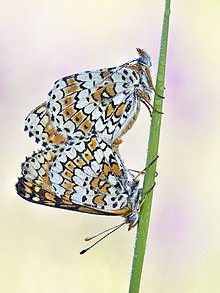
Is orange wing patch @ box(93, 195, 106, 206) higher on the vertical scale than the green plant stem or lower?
lower

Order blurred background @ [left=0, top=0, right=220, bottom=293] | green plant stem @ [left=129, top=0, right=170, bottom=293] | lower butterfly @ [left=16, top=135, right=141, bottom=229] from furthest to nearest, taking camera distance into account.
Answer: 1. blurred background @ [left=0, top=0, right=220, bottom=293]
2. lower butterfly @ [left=16, top=135, right=141, bottom=229]
3. green plant stem @ [left=129, top=0, right=170, bottom=293]

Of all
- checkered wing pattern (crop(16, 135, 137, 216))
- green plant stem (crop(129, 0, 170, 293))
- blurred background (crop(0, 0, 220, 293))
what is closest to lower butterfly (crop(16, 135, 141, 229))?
checkered wing pattern (crop(16, 135, 137, 216))

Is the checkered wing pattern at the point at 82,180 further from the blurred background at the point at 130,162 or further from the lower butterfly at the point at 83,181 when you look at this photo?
the blurred background at the point at 130,162

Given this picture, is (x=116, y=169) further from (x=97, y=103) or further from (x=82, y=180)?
(x=97, y=103)

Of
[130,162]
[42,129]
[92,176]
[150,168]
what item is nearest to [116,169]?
[92,176]

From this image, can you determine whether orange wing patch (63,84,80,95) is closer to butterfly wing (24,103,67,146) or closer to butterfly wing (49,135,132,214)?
butterfly wing (24,103,67,146)

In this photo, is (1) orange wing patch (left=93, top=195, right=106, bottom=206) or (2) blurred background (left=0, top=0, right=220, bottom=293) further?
(2) blurred background (left=0, top=0, right=220, bottom=293)

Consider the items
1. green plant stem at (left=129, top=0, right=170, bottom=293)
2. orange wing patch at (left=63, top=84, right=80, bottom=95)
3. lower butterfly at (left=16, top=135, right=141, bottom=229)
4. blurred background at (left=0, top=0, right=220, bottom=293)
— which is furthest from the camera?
blurred background at (left=0, top=0, right=220, bottom=293)
